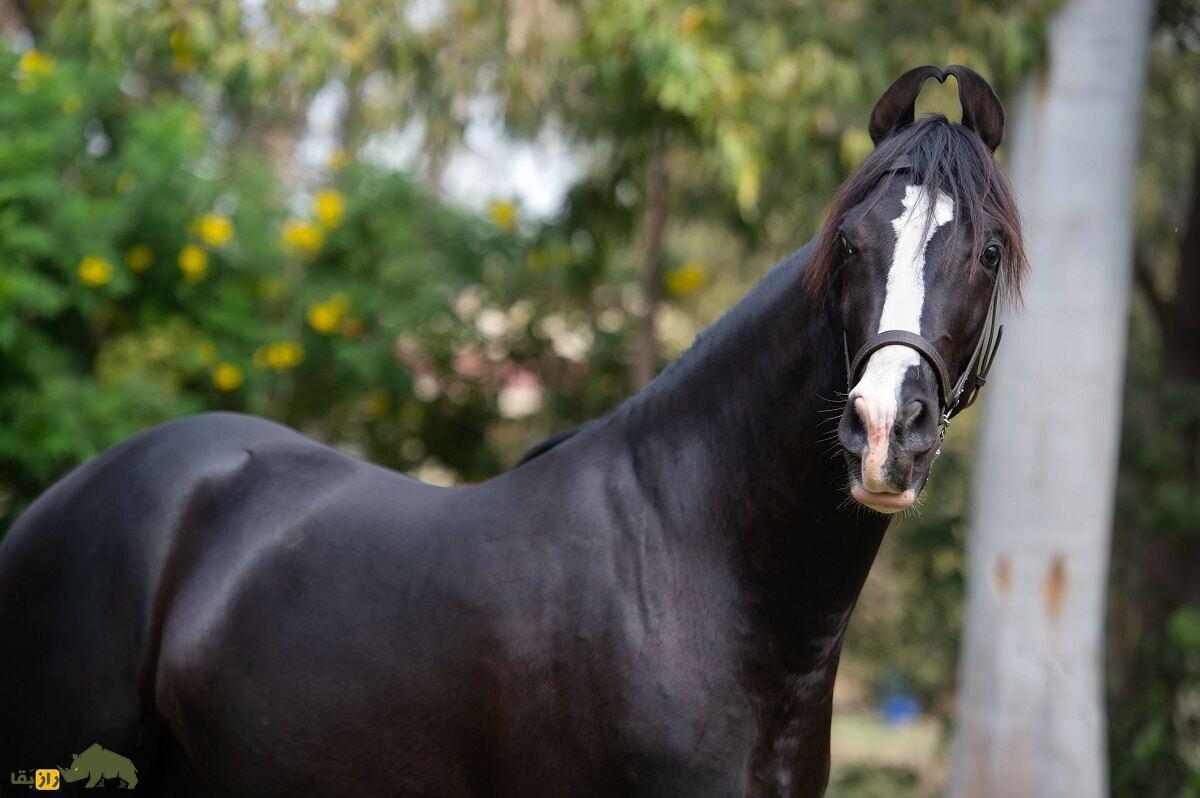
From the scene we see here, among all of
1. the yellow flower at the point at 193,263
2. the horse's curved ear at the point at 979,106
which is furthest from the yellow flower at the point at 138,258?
the horse's curved ear at the point at 979,106

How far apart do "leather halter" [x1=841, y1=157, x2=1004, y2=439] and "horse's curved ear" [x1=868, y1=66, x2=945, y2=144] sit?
23 cm

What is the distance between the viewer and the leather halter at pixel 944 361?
183 centimetres

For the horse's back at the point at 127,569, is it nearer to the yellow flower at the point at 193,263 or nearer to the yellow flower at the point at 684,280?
the yellow flower at the point at 193,263


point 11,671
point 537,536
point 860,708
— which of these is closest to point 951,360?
point 537,536

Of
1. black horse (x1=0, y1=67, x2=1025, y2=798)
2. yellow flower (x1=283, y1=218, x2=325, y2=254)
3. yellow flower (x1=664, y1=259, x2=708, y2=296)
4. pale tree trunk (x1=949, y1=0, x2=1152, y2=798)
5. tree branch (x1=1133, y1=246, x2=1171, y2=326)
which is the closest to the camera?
black horse (x1=0, y1=67, x2=1025, y2=798)

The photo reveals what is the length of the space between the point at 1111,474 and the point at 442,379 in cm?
304

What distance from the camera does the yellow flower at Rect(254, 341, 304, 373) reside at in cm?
529

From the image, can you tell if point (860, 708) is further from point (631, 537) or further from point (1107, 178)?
point (631, 537)

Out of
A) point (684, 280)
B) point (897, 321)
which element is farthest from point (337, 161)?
point (897, 321)

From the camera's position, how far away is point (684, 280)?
5.81 m

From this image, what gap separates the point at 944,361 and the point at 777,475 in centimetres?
38

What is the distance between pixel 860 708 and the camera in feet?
30.4

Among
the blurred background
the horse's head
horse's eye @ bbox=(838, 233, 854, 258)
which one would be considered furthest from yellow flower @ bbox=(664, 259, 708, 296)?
horse's eye @ bbox=(838, 233, 854, 258)

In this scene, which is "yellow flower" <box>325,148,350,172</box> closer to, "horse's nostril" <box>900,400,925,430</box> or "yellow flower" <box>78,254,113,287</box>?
"yellow flower" <box>78,254,113,287</box>
